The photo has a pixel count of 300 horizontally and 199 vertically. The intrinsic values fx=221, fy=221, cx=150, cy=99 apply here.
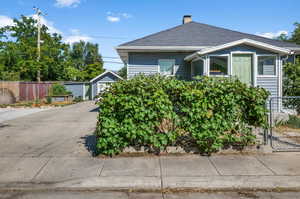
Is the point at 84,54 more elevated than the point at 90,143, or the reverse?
the point at 84,54

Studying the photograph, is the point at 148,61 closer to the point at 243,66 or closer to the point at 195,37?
the point at 195,37

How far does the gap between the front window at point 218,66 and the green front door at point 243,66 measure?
49 centimetres

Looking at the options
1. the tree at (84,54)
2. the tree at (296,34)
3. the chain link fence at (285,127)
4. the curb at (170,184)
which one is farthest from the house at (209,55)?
the tree at (84,54)

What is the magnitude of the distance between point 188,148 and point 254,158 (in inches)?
52.2

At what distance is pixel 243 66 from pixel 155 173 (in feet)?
25.3

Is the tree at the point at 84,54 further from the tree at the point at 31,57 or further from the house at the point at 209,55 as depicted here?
the house at the point at 209,55

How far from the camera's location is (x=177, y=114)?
184 inches

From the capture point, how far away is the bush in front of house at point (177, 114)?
4.43 meters

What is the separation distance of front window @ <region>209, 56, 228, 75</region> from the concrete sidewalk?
6.08 metres

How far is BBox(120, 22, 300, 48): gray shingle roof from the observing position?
11273 millimetres

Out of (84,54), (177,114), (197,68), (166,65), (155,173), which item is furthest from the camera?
(84,54)

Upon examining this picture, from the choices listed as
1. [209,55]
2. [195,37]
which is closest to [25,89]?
[195,37]

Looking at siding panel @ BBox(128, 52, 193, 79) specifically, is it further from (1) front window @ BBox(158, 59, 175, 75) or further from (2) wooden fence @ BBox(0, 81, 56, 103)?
(2) wooden fence @ BBox(0, 81, 56, 103)

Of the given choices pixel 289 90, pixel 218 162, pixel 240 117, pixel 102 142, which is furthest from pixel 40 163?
pixel 289 90
